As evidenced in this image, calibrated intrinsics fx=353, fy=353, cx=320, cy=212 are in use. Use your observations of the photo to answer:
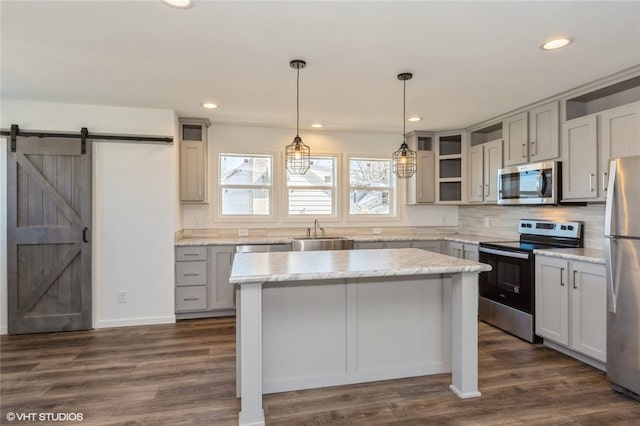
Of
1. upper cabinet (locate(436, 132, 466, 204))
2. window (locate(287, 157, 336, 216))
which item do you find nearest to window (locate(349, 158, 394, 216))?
window (locate(287, 157, 336, 216))

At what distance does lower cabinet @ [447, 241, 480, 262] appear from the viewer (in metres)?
4.08

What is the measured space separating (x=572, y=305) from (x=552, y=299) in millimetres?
192

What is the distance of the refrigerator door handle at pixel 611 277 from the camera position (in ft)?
7.91

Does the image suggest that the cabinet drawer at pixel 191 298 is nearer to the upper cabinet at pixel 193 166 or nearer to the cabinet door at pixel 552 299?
the upper cabinet at pixel 193 166

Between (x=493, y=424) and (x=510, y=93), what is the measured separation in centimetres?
281

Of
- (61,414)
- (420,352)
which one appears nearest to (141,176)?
(61,414)

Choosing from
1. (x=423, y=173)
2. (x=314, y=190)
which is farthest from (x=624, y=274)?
(x=314, y=190)

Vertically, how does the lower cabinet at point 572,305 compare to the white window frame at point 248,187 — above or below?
below

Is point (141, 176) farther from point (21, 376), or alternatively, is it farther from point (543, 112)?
point (543, 112)

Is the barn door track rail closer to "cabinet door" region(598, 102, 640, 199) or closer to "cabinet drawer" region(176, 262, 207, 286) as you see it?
"cabinet drawer" region(176, 262, 207, 286)

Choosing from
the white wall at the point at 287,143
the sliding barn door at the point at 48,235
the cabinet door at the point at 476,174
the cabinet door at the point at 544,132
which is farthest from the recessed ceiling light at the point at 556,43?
the sliding barn door at the point at 48,235

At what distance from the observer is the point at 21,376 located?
2.68 metres

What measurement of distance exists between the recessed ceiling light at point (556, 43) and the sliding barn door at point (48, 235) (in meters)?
4.21

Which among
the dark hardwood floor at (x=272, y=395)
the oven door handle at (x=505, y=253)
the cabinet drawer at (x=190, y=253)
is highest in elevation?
the oven door handle at (x=505, y=253)
